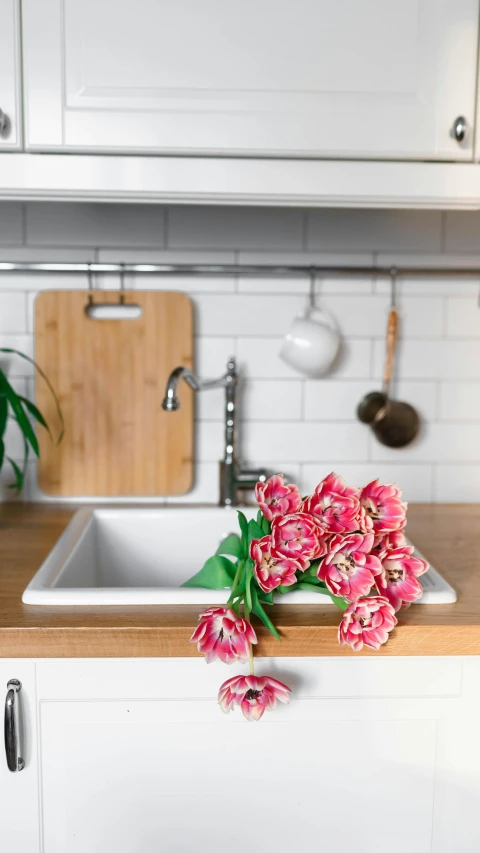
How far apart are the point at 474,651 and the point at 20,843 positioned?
644mm

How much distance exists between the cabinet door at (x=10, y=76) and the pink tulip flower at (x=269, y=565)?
0.73 m

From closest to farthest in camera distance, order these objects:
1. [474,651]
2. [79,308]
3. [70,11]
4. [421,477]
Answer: [474,651]
[70,11]
[79,308]
[421,477]

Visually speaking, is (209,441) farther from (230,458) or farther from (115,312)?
(115,312)

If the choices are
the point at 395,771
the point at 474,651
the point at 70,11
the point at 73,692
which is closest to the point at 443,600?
the point at 474,651

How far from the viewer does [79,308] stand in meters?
1.46

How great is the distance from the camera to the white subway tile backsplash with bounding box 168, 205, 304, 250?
→ 1.48 m

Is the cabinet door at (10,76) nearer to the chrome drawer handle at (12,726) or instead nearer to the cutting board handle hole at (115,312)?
the cutting board handle hole at (115,312)

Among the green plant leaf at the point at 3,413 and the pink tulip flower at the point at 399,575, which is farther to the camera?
the green plant leaf at the point at 3,413

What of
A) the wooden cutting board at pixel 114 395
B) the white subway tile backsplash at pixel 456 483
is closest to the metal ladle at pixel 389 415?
the white subway tile backsplash at pixel 456 483

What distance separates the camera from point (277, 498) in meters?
0.92

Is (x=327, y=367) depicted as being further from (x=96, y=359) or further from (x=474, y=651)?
(x=474, y=651)

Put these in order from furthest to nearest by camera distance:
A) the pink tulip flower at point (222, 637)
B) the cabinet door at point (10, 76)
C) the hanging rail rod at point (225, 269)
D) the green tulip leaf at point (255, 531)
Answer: the hanging rail rod at point (225, 269) → the cabinet door at point (10, 76) → the green tulip leaf at point (255, 531) → the pink tulip flower at point (222, 637)

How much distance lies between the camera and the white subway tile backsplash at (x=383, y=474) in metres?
1.55

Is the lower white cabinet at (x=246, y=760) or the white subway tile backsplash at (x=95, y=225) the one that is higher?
the white subway tile backsplash at (x=95, y=225)
